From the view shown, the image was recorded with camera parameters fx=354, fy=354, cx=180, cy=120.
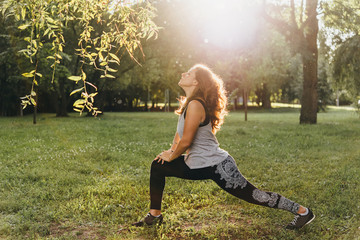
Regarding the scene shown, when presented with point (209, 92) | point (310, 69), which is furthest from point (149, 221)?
point (310, 69)

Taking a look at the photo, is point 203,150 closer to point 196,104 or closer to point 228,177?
point 228,177

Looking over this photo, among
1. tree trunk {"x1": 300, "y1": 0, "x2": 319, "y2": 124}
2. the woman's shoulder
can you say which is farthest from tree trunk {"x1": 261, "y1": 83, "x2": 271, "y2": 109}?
the woman's shoulder

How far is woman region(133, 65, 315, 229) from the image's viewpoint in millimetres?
4152

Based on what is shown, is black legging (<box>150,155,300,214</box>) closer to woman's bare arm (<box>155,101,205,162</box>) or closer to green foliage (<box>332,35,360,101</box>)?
woman's bare arm (<box>155,101,205,162</box>)

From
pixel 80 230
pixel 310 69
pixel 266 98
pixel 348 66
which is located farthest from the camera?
pixel 266 98

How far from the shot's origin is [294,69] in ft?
161

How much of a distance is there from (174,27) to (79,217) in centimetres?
2446

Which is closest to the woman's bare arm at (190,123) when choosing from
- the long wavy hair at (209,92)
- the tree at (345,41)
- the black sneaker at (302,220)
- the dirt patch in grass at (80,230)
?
the long wavy hair at (209,92)

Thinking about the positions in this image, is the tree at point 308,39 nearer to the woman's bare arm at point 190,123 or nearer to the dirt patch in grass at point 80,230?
the woman's bare arm at point 190,123

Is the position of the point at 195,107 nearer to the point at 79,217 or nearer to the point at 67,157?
the point at 79,217

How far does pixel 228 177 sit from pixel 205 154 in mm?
378

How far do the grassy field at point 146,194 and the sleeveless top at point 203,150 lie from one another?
3.43 feet

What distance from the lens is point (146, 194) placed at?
20.6ft

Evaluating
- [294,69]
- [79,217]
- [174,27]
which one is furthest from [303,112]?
[294,69]
